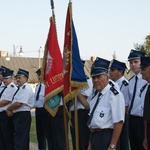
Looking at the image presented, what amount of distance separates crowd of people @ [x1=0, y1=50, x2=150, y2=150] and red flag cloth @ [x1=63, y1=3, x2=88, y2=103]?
0.85 feet

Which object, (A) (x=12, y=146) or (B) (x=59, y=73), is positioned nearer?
(B) (x=59, y=73)

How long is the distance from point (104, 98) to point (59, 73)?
1.64m

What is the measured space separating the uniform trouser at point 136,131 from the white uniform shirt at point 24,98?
2.61 meters

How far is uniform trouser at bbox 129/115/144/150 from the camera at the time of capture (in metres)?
6.25

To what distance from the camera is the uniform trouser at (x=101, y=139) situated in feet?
16.4

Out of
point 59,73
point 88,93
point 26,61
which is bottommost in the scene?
point 26,61

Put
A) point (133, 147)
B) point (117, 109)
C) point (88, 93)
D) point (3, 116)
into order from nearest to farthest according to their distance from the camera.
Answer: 1. point (117, 109)
2. point (133, 147)
3. point (88, 93)
4. point (3, 116)

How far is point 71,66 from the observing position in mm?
5938

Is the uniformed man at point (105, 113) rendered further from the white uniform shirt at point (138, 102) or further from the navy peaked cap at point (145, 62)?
the white uniform shirt at point (138, 102)

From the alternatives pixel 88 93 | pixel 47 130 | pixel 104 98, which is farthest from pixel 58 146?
pixel 104 98

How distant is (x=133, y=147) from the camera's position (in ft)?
21.3

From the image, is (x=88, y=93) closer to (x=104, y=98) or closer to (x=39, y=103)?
(x=104, y=98)

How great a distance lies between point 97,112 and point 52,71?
1.71m

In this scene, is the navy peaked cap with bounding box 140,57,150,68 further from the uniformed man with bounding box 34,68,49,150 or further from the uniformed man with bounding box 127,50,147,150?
the uniformed man with bounding box 34,68,49,150
